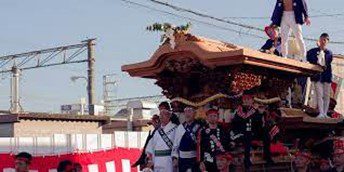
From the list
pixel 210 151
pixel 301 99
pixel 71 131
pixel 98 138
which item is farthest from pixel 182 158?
pixel 71 131

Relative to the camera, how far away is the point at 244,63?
24.1ft

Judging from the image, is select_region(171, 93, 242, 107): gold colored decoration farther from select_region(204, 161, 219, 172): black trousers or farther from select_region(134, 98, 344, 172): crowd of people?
select_region(204, 161, 219, 172): black trousers

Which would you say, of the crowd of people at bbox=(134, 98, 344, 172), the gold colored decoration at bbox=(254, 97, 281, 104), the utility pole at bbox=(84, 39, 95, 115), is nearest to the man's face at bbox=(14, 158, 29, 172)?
the crowd of people at bbox=(134, 98, 344, 172)

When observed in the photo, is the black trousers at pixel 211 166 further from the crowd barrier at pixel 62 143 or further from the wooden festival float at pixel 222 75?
the crowd barrier at pixel 62 143

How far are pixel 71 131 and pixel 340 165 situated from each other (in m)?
10.2

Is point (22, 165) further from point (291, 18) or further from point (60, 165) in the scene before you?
point (291, 18)

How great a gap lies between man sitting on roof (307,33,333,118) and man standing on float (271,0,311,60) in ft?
0.51

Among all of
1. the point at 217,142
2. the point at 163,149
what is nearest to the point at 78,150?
the point at 163,149

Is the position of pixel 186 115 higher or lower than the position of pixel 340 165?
higher

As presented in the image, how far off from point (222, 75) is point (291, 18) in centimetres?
171

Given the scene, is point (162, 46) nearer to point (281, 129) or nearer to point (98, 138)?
point (281, 129)

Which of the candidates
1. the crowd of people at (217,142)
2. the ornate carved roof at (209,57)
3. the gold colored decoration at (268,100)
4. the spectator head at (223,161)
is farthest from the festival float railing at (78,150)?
the spectator head at (223,161)

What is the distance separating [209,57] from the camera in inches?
292

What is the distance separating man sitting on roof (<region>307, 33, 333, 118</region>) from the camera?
860cm
